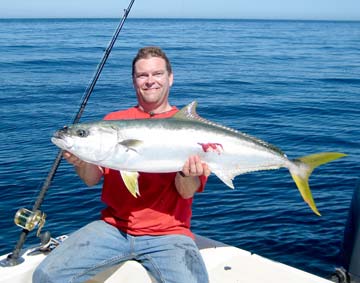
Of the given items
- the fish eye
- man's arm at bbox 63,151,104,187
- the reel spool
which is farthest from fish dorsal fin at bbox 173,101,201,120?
the reel spool

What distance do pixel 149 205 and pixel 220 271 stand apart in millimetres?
1144

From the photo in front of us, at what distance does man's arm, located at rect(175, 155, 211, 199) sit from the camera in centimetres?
420


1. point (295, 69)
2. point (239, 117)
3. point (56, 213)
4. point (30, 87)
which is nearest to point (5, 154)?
point (56, 213)

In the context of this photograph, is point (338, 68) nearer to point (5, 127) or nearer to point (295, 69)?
point (295, 69)

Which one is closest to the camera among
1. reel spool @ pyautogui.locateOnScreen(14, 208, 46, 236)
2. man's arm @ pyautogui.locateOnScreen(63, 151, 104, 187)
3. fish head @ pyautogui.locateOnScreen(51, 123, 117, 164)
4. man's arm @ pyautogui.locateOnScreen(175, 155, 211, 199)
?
fish head @ pyautogui.locateOnScreen(51, 123, 117, 164)

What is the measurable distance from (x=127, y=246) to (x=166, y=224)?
397 millimetres

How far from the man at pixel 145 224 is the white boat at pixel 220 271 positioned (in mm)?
369

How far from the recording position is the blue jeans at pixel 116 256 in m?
4.25

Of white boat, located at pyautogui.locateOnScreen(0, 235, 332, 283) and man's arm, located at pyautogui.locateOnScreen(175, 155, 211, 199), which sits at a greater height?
man's arm, located at pyautogui.locateOnScreen(175, 155, 211, 199)

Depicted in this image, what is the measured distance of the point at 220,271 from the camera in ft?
16.9

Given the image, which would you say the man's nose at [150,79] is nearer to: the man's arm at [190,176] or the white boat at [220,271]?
the man's arm at [190,176]

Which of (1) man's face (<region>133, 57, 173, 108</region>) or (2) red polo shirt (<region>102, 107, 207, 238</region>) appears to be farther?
(1) man's face (<region>133, 57, 173, 108</region>)

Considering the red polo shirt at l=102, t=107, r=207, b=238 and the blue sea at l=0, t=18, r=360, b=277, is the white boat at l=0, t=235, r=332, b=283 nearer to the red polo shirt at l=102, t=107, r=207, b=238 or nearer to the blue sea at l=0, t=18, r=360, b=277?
the red polo shirt at l=102, t=107, r=207, b=238

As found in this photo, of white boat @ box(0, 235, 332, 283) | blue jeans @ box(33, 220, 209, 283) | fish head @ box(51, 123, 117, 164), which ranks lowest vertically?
white boat @ box(0, 235, 332, 283)
